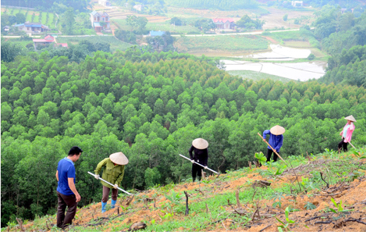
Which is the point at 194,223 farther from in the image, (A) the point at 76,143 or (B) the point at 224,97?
(B) the point at 224,97

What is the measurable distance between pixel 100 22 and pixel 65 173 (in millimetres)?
75383

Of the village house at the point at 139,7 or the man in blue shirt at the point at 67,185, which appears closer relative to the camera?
the man in blue shirt at the point at 67,185

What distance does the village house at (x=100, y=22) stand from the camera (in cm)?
7562

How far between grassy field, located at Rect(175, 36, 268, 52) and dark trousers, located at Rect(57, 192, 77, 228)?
66.4m

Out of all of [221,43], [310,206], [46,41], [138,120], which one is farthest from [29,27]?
[310,206]

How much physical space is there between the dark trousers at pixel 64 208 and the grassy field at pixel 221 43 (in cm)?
6641

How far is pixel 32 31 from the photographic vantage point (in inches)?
2689

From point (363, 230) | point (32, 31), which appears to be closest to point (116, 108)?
point (363, 230)

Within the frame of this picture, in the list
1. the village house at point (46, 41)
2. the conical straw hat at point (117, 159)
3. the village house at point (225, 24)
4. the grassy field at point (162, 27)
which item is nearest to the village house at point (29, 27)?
the village house at point (46, 41)

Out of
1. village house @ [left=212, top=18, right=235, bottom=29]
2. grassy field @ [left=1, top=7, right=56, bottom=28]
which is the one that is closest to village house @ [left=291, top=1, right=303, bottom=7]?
village house @ [left=212, top=18, right=235, bottom=29]

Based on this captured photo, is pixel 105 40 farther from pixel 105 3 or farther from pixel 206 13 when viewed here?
pixel 206 13

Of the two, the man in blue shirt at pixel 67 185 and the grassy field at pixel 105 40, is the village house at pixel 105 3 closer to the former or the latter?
the grassy field at pixel 105 40

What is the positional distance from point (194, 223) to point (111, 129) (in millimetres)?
21806

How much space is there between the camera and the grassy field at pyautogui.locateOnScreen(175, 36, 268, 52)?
242 feet
